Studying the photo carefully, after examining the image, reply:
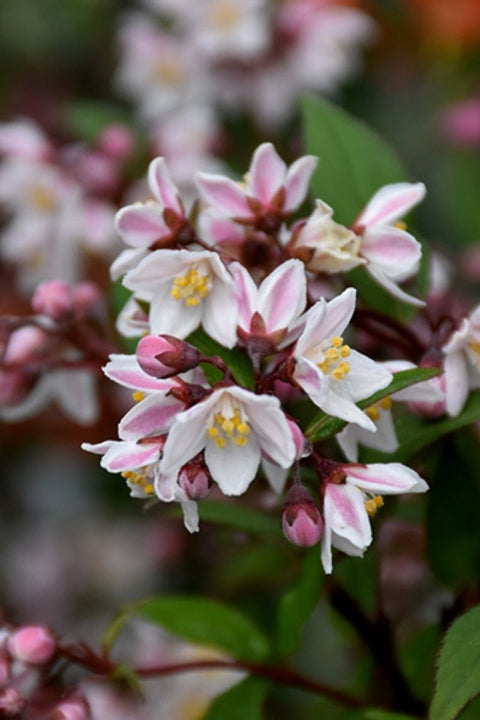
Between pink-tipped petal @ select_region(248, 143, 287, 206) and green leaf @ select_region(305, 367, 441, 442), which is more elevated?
pink-tipped petal @ select_region(248, 143, 287, 206)

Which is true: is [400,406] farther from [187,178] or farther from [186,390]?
[187,178]

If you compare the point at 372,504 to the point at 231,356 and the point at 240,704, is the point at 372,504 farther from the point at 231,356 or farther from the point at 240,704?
the point at 240,704

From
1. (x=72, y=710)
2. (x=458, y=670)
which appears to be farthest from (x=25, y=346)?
(x=458, y=670)

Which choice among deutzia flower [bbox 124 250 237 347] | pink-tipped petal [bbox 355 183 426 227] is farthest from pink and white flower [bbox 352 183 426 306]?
deutzia flower [bbox 124 250 237 347]

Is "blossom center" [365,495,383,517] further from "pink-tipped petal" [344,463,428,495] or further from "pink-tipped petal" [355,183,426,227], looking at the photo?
"pink-tipped petal" [355,183,426,227]

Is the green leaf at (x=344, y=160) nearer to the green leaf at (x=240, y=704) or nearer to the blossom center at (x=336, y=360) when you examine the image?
the blossom center at (x=336, y=360)

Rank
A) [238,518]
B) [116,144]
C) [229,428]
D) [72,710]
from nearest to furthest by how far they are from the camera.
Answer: [229,428] → [72,710] → [238,518] → [116,144]

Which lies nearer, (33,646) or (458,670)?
(458,670)

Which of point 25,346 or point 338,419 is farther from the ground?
point 338,419
